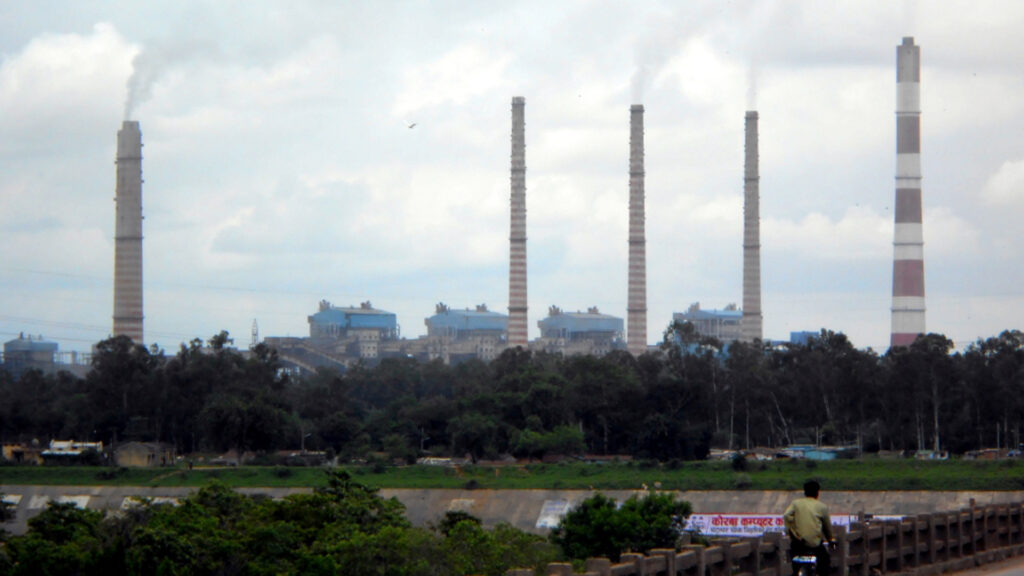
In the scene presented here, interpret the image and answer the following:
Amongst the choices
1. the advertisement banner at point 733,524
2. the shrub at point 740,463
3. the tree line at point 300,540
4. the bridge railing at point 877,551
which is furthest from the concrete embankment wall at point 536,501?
the bridge railing at point 877,551

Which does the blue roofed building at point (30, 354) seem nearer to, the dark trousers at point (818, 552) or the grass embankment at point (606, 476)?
the grass embankment at point (606, 476)

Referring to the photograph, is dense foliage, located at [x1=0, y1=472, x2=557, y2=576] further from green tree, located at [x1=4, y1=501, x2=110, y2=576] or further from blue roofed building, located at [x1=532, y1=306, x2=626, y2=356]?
blue roofed building, located at [x1=532, y1=306, x2=626, y2=356]

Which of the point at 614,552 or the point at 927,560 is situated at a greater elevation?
the point at 927,560

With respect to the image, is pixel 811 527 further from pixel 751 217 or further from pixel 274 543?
pixel 751 217

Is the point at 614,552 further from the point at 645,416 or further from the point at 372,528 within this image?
the point at 645,416

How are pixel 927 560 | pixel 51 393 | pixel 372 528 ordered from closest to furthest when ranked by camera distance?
pixel 927 560 < pixel 372 528 < pixel 51 393

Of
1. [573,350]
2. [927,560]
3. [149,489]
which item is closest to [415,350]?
[573,350]


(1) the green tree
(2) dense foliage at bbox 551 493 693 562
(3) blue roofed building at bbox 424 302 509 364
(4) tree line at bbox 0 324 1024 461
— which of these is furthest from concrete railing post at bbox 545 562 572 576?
(3) blue roofed building at bbox 424 302 509 364
